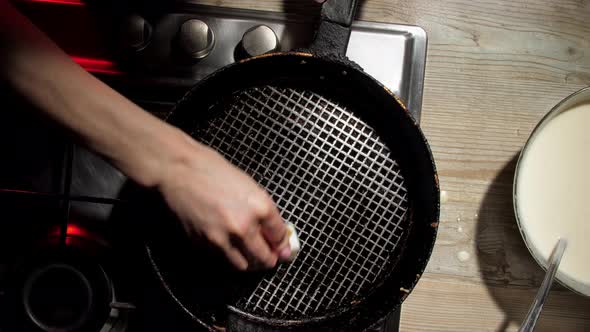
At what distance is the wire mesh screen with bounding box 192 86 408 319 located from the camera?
29.0 inches

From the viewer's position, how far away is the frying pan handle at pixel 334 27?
679 millimetres

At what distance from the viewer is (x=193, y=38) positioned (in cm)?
79

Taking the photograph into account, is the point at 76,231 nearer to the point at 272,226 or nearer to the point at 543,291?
the point at 272,226

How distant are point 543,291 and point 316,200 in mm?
434

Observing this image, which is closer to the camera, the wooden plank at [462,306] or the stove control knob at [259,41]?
the stove control knob at [259,41]

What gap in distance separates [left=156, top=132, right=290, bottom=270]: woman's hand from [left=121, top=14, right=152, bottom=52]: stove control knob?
0.37 metres

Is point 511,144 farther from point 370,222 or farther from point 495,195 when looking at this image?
point 370,222

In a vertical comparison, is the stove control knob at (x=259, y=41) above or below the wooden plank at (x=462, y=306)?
above

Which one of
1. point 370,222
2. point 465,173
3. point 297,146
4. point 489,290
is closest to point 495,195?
point 465,173


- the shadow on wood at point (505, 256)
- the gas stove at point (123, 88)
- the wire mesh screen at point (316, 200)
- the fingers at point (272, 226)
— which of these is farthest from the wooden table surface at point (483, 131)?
the fingers at point (272, 226)

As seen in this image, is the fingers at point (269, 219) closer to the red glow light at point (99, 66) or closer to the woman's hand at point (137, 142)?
the woman's hand at point (137, 142)

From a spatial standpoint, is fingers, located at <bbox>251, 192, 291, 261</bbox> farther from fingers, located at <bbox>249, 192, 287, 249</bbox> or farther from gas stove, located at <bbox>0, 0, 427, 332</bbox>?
gas stove, located at <bbox>0, 0, 427, 332</bbox>

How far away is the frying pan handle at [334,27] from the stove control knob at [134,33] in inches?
11.8

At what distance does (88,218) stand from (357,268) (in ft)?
1.52
